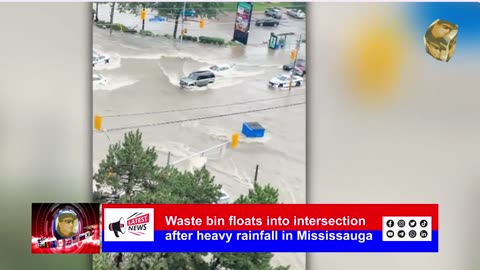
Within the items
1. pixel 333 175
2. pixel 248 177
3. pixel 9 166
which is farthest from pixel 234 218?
pixel 9 166

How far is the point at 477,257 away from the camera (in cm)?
240

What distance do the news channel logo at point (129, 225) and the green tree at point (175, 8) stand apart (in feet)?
2.89

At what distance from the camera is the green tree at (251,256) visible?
7.80 feet

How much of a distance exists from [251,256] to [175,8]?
3.95 ft

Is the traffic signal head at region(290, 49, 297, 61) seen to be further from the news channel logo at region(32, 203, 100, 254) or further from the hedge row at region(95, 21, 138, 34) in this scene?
the news channel logo at region(32, 203, 100, 254)

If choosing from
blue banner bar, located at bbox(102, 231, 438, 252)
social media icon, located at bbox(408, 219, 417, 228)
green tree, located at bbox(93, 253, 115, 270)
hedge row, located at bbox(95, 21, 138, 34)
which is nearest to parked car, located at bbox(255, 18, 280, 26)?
hedge row, located at bbox(95, 21, 138, 34)

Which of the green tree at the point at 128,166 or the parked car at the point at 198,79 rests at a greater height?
the parked car at the point at 198,79

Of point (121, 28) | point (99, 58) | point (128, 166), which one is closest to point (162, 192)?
point (128, 166)

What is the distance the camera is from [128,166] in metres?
2.41

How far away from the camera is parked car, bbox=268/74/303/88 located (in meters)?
2.39

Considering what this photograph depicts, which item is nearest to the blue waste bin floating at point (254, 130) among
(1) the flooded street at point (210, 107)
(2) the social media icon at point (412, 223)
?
(1) the flooded street at point (210, 107)

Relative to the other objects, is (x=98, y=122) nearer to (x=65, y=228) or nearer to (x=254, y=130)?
(x=65, y=228)

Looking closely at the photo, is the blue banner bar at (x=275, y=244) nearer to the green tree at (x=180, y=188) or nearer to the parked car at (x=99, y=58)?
the green tree at (x=180, y=188)

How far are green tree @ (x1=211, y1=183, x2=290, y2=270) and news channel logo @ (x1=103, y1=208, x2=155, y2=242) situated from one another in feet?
1.10
